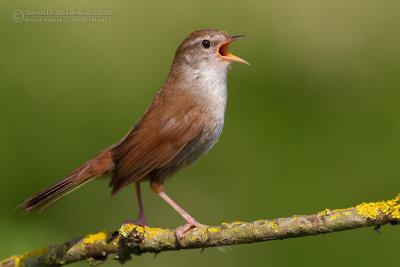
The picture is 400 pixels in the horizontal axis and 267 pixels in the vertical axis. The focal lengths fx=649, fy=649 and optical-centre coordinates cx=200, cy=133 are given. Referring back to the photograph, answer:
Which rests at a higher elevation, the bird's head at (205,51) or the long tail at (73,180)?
the bird's head at (205,51)

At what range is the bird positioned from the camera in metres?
4.58

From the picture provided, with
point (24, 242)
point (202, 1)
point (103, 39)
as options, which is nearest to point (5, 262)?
point (24, 242)

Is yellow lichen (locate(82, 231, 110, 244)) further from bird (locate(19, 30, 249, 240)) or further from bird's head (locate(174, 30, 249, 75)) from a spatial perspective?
bird's head (locate(174, 30, 249, 75))

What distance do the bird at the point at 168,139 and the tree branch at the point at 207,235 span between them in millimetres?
353

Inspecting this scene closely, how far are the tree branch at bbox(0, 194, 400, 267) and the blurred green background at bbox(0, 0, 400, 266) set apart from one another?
1.31 m

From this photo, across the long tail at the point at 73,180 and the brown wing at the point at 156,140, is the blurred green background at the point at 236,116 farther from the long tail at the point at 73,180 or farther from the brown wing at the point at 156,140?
the brown wing at the point at 156,140

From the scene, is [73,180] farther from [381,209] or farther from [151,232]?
[381,209]

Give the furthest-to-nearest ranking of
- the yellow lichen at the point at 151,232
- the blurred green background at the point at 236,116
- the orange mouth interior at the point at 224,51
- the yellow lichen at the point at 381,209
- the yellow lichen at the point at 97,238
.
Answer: the blurred green background at the point at 236,116 < the orange mouth interior at the point at 224,51 < the yellow lichen at the point at 97,238 < the yellow lichen at the point at 151,232 < the yellow lichen at the point at 381,209

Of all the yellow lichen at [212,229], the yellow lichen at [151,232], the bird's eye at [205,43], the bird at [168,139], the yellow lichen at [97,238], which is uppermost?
the bird's eye at [205,43]

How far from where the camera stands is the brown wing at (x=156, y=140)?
4.55 meters

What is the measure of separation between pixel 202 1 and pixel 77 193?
3.74 metres

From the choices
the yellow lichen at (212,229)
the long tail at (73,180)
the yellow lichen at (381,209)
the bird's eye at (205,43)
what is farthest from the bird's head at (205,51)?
the yellow lichen at (381,209)

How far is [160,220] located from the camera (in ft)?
20.7

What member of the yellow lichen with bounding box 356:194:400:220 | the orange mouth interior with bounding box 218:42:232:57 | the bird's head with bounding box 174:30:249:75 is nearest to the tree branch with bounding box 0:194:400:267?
the yellow lichen with bounding box 356:194:400:220
